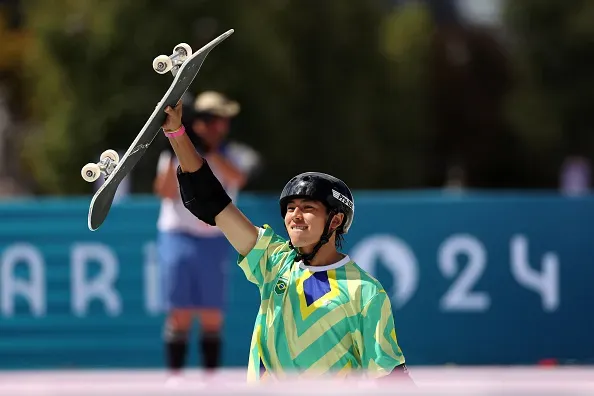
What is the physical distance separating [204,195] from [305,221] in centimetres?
35

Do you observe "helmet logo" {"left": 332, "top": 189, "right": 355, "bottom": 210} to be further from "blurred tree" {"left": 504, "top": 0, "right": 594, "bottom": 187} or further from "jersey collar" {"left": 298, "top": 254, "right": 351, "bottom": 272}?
"blurred tree" {"left": 504, "top": 0, "right": 594, "bottom": 187}

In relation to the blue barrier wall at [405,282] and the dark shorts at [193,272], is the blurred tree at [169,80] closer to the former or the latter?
the blue barrier wall at [405,282]

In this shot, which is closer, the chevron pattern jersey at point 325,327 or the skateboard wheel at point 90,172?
the skateboard wheel at point 90,172

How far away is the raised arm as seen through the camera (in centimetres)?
399

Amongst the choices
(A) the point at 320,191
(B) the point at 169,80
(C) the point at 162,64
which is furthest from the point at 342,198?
(B) the point at 169,80

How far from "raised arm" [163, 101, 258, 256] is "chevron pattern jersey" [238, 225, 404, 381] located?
0.20 m

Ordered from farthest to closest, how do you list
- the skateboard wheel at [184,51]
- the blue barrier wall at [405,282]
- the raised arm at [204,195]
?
1. the blue barrier wall at [405,282]
2. the raised arm at [204,195]
3. the skateboard wheel at [184,51]

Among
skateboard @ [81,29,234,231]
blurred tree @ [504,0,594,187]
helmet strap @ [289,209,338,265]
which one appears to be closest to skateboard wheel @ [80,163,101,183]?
skateboard @ [81,29,234,231]

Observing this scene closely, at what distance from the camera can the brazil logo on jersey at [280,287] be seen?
402cm

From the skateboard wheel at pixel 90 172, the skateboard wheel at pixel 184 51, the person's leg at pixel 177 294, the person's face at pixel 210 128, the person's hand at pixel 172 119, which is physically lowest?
the person's leg at pixel 177 294

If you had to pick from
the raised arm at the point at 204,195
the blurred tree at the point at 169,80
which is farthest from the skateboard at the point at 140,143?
the blurred tree at the point at 169,80

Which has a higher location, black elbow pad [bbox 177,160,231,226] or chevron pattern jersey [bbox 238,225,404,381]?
black elbow pad [bbox 177,160,231,226]

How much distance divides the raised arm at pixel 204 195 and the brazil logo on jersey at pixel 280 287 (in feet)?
0.50

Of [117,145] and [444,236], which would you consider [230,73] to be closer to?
[117,145]
